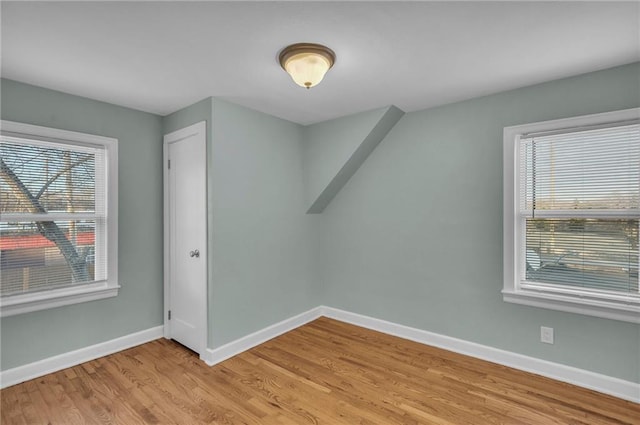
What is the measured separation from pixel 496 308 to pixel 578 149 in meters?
1.43

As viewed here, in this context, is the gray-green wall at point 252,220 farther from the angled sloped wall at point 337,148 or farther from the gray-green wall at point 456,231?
the gray-green wall at point 456,231

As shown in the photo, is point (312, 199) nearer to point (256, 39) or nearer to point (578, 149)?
point (256, 39)

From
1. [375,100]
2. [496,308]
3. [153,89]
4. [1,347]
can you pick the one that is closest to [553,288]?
[496,308]

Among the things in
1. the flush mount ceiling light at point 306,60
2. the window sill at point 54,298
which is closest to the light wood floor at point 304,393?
the window sill at point 54,298

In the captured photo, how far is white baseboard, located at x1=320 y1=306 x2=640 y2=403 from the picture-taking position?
222cm

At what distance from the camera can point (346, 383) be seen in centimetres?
242

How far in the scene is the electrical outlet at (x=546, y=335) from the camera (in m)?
2.47

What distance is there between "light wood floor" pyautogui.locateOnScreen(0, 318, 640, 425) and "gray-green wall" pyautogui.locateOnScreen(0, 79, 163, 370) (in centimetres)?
27

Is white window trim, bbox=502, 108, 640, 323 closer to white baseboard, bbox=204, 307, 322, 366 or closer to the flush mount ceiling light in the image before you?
the flush mount ceiling light

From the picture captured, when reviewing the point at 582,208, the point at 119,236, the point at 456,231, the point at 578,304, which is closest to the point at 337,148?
the point at 456,231

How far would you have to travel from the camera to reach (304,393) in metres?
2.29

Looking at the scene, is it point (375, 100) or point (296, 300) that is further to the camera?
point (296, 300)

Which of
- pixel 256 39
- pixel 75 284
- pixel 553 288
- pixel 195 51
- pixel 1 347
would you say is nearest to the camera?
pixel 256 39

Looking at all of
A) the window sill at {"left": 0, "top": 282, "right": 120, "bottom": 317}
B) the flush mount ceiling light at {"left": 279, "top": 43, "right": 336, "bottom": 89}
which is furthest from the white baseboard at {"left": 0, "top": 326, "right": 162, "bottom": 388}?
the flush mount ceiling light at {"left": 279, "top": 43, "right": 336, "bottom": 89}
